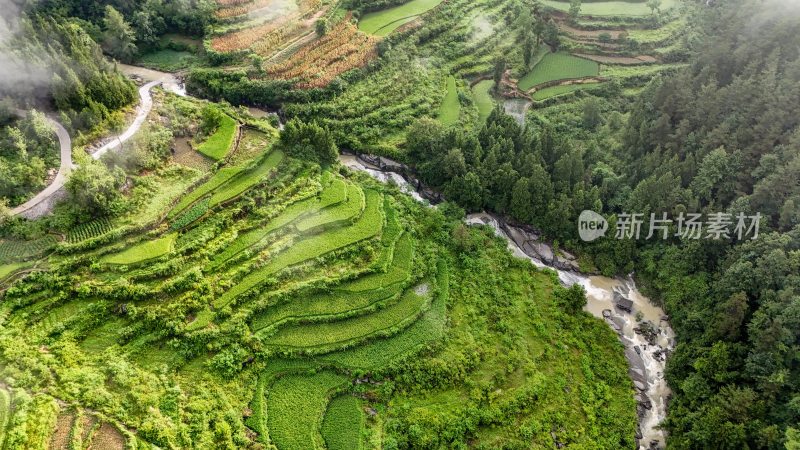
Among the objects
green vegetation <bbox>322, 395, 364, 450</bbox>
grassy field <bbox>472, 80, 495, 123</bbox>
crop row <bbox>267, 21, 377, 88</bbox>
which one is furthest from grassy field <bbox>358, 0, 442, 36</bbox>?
green vegetation <bbox>322, 395, 364, 450</bbox>

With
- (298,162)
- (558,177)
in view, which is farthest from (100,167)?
(558,177)

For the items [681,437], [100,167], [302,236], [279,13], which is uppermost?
[279,13]

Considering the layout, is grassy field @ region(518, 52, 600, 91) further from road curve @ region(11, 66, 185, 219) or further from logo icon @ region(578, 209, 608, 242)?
road curve @ region(11, 66, 185, 219)

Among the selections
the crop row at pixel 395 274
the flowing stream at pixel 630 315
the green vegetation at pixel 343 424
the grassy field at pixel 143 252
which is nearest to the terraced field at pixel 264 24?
the flowing stream at pixel 630 315

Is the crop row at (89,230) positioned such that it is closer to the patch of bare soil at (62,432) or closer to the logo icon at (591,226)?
the patch of bare soil at (62,432)

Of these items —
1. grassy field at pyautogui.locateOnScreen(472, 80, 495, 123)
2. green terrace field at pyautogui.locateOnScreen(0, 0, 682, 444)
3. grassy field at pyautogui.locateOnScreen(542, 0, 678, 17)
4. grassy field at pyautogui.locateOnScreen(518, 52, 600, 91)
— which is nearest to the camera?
green terrace field at pyautogui.locateOnScreen(0, 0, 682, 444)

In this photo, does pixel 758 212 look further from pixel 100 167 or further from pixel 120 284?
pixel 100 167

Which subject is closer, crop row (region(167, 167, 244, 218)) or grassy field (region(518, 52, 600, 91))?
crop row (region(167, 167, 244, 218))
